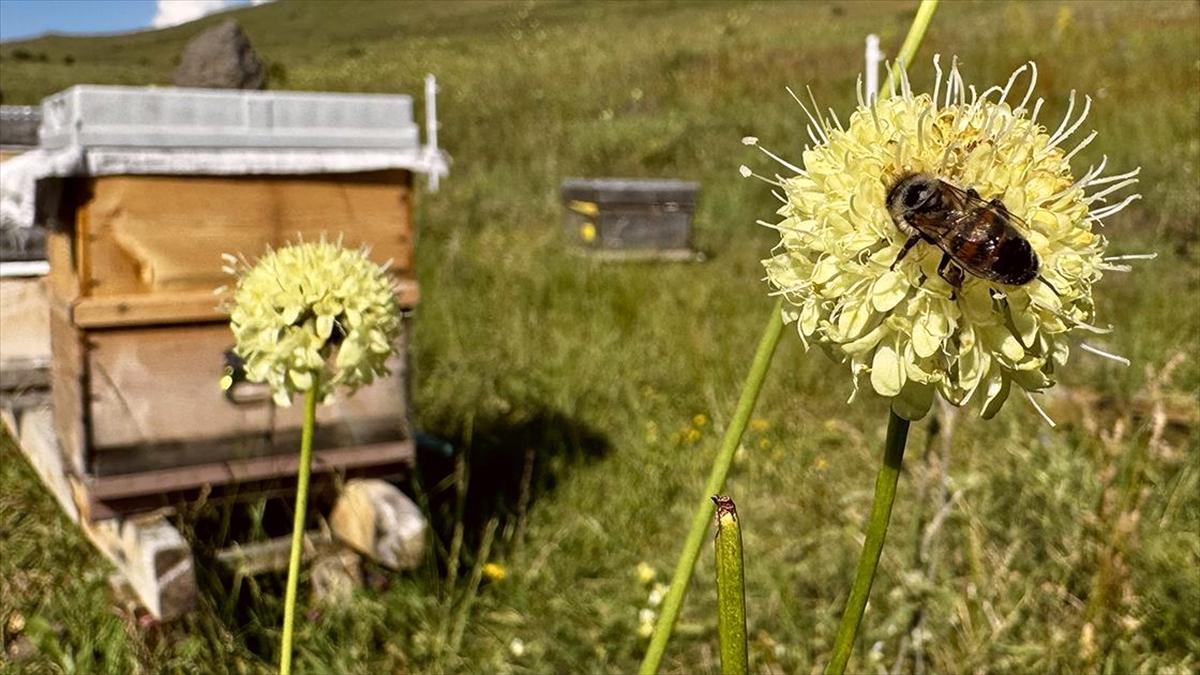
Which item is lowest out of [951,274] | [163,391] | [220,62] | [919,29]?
[163,391]

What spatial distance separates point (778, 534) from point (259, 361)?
5.81 ft

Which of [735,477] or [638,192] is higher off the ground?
[638,192]

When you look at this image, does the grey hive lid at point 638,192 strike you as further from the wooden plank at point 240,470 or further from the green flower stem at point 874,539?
the green flower stem at point 874,539

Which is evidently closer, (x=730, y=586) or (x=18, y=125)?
(x=730, y=586)

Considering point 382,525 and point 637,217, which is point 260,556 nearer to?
point 382,525

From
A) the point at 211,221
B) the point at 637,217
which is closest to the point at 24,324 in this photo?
the point at 211,221

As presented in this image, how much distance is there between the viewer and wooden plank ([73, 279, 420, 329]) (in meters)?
2.24

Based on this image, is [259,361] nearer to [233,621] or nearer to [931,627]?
[233,621]

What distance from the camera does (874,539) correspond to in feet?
2.19

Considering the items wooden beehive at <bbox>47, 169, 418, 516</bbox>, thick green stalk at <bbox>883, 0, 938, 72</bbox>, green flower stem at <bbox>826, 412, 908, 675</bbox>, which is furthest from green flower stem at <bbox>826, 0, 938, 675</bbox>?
wooden beehive at <bbox>47, 169, 418, 516</bbox>

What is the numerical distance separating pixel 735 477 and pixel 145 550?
5.93 feet

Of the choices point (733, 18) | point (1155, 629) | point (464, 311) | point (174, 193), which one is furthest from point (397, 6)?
point (733, 18)

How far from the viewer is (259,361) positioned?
4.78ft

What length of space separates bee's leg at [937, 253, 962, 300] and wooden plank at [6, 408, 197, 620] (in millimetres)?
1803
